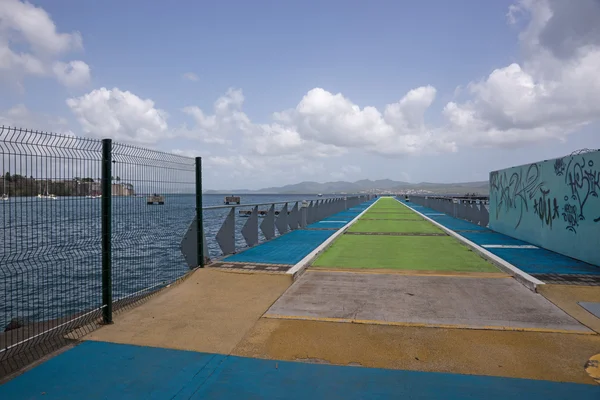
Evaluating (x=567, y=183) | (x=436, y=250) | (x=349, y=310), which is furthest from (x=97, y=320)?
(x=567, y=183)

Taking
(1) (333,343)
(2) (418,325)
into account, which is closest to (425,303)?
(2) (418,325)

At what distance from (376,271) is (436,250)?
376 cm

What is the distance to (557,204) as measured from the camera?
10.5m

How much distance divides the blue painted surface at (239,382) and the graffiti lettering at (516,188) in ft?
31.1

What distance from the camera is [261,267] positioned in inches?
339

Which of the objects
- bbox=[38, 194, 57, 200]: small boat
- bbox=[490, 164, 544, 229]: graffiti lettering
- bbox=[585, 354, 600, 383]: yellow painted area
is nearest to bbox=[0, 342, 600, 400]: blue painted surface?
bbox=[585, 354, 600, 383]: yellow painted area

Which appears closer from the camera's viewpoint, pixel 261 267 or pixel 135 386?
pixel 135 386

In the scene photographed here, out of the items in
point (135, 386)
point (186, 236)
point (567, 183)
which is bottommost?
point (135, 386)

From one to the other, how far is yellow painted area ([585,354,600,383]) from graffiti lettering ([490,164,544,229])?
27.3 ft

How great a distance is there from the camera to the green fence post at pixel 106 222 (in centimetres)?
532

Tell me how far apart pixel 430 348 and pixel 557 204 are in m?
7.94

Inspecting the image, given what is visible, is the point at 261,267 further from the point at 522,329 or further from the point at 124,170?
the point at 522,329

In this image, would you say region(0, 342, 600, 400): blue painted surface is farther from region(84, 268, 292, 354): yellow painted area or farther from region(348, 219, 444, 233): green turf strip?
region(348, 219, 444, 233): green turf strip

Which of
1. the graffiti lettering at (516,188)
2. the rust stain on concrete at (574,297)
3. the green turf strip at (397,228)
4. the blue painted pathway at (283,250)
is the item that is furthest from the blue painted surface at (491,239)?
the rust stain on concrete at (574,297)
